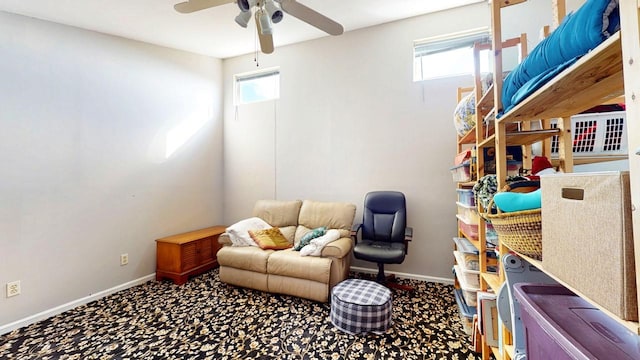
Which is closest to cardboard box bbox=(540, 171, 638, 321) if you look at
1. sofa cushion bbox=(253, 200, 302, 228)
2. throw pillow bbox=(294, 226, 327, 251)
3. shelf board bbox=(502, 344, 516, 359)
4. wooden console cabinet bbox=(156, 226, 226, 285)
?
shelf board bbox=(502, 344, 516, 359)

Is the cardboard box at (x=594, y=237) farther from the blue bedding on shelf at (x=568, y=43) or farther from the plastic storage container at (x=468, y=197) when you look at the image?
the plastic storage container at (x=468, y=197)

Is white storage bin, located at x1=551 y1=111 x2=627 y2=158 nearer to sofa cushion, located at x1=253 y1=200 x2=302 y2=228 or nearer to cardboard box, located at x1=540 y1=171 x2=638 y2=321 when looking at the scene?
cardboard box, located at x1=540 y1=171 x2=638 y2=321

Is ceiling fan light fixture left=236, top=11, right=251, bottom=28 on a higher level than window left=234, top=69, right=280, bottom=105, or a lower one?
lower

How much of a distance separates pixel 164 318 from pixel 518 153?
322cm

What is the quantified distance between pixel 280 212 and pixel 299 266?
3.64 ft

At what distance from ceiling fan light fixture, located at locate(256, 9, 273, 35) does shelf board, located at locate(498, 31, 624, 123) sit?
1.65m

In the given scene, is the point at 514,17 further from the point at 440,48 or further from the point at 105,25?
the point at 105,25

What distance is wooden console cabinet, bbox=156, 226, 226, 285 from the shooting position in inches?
126

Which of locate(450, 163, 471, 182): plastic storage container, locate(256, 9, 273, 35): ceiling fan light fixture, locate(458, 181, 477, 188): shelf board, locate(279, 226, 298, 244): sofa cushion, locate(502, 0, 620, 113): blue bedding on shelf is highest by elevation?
locate(256, 9, 273, 35): ceiling fan light fixture

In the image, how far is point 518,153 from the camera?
1.94 m

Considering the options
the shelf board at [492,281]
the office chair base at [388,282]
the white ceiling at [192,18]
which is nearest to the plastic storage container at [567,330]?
the shelf board at [492,281]

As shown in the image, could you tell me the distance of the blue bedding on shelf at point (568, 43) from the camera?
0.63 metres

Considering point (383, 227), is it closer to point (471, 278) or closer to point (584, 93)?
point (471, 278)

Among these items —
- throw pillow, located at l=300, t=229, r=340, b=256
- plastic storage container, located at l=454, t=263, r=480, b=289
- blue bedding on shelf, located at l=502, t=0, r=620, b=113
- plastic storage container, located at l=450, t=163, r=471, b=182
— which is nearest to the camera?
blue bedding on shelf, located at l=502, t=0, r=620, b=113
